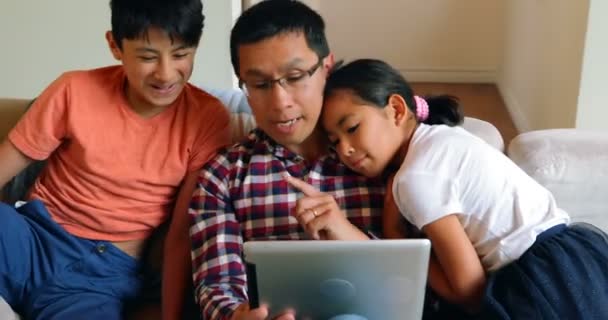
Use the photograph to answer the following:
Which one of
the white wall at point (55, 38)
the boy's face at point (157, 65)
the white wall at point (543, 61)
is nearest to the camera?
the boy's face at point (157, 65)

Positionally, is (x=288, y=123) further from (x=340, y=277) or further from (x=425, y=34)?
(x=425, y=34)

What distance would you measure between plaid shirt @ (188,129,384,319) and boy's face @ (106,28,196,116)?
0.58ft

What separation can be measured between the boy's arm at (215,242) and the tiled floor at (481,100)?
2543 mm

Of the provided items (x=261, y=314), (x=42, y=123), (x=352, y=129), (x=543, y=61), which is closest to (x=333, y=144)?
(x=352, y=129)

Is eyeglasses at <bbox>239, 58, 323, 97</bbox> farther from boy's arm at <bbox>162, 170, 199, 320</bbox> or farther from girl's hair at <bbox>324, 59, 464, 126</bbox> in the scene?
boy's arm at <bbox>162, 170, 199, 320</bbox>

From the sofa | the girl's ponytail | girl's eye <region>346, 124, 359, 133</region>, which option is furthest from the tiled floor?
girl's eye <region>346, 124, 359, 133</region>

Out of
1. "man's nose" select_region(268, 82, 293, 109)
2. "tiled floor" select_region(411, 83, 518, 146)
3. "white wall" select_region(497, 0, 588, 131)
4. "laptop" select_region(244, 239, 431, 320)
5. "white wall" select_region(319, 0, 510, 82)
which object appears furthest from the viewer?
"white wall" select_region(319, 0, 510, 82)

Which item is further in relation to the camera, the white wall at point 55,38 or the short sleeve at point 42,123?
the white wall at point 55,38

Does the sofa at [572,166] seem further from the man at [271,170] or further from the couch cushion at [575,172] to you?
the man at [271,170]

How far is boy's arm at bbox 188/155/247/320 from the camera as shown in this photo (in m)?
1.34

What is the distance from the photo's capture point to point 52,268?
4.95ft

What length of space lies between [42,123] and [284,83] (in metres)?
0.54

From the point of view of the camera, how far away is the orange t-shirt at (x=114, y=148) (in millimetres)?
1511

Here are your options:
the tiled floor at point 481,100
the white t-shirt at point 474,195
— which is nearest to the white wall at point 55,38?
the white t-shirt at point 474,195
